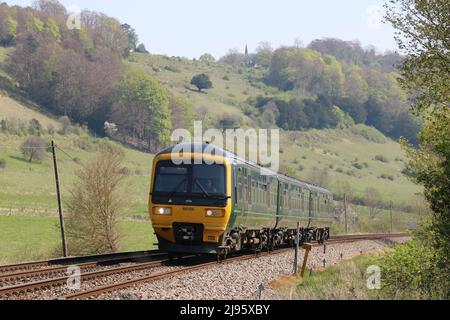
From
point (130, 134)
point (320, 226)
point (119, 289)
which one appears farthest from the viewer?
point (130, 134)

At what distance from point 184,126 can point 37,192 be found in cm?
4935

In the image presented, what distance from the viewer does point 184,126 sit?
11269 cm

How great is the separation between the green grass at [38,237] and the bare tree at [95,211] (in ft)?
3.54

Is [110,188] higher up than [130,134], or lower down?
lower down

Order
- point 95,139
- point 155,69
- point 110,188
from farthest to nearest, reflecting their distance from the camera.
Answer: point 155,69
point 95,139
point 110,188

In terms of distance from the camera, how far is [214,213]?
1952 centimetres

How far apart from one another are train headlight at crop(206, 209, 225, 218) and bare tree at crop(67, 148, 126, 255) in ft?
54.8

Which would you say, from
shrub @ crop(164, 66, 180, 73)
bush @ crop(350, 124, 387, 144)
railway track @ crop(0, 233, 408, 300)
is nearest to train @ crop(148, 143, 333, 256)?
railway track @ crop(0, 233, 408, 300)

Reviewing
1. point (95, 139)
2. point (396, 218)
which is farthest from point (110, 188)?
point (95, 139)

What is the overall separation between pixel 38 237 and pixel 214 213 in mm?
27690

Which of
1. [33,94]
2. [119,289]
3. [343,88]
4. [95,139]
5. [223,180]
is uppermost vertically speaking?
[343,88]

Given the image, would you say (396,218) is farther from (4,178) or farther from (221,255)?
(221,255)

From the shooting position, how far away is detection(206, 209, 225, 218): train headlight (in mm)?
19469

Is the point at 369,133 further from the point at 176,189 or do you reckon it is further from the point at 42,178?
the point at 176,189
